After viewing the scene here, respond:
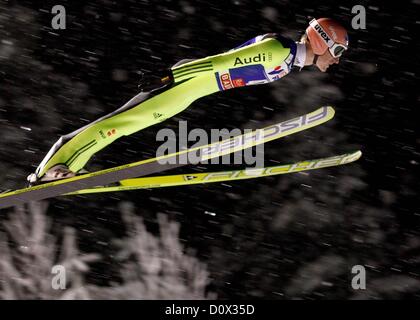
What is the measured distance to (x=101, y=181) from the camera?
5.39 metres

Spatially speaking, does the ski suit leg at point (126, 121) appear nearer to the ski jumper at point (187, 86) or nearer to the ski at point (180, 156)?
the ski jumper at point (187, 86)

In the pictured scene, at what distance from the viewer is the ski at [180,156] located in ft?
17.3

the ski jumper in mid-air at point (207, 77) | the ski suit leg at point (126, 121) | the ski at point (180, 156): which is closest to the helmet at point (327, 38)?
the ski jumper in mid-air at point (207, 77)

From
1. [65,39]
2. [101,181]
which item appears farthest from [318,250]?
[101,181]

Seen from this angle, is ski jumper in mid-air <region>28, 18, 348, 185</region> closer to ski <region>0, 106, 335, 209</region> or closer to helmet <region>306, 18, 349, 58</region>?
helmet <region>306, 18, 349, 58</region>

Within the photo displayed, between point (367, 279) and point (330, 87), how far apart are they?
2.53 metres

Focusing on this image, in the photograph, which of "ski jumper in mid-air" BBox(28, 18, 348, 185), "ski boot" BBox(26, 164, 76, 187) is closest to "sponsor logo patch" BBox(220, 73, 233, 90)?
"ski jumper in mid-air" BBox(28, 18, 348, 185)

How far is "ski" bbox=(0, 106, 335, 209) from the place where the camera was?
5.26m

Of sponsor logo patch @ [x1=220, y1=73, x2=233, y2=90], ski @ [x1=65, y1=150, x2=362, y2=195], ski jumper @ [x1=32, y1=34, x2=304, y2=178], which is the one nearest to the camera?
ski jumper @ [x1=32, y1=34, x2=304, y2=178]

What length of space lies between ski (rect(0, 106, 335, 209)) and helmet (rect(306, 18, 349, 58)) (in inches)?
16.4

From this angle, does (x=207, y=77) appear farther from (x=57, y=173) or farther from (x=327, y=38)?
(x=57, y=173)

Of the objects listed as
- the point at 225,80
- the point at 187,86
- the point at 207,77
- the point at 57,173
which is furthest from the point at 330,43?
the point at 57,173

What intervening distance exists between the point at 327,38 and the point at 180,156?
A: 1241 millimetres
